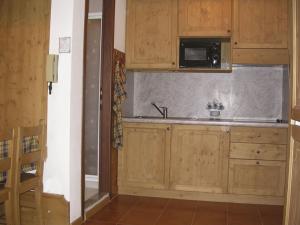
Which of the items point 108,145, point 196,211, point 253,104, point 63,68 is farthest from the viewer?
point 253,104

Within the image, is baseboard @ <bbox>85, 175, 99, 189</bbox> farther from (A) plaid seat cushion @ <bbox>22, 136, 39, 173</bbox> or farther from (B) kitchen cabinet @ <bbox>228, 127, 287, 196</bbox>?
(B) kitchen cabinet @ <bbox>228, 127, 287, 196</bbox>

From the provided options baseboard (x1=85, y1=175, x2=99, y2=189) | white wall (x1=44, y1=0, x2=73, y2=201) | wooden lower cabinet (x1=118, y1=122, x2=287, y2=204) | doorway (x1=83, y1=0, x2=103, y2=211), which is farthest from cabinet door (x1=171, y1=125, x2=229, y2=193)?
white wall (x1=44, y1=0, x2=73, y2=201)

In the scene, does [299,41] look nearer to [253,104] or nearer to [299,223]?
[299,223]

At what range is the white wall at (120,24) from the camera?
355 cm

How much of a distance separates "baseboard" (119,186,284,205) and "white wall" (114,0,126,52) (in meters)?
1.66

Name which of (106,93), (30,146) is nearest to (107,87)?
(106,93)

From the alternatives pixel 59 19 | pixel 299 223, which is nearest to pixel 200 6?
pixel 59 19

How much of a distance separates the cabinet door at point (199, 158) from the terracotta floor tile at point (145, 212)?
291 mm

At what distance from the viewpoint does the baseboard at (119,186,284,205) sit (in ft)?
11.2

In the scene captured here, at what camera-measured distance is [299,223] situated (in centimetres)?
145

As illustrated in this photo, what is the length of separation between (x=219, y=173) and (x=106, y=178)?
1.24 metres

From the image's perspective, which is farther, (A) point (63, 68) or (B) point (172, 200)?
(B) point (172, 200)

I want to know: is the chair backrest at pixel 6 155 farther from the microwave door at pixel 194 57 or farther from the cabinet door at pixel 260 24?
the cabinet door at pixel 260 24

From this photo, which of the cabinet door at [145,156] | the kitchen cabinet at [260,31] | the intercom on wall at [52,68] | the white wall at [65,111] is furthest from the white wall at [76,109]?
the kitchen cabinet at [260,31]
